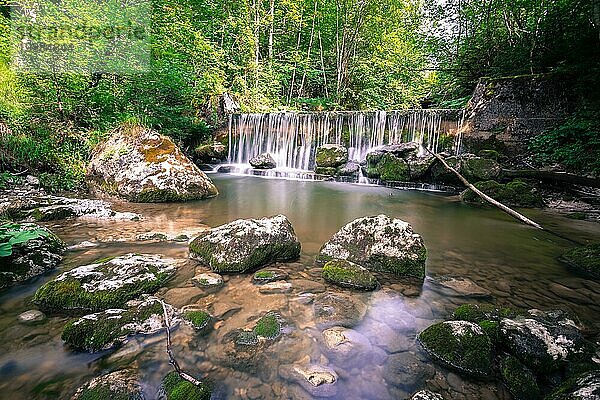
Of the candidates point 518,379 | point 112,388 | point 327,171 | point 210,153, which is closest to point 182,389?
point 112,388

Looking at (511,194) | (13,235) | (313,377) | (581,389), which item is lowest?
(313,377)

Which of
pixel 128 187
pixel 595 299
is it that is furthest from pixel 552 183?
pixel 128 187

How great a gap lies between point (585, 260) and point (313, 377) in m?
4.04

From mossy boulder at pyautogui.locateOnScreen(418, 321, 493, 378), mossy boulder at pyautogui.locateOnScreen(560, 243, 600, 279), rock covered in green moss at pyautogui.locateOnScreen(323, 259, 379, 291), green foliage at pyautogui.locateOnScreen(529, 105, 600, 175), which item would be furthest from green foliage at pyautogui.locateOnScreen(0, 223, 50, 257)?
green foliage at pyautogui.locateOnScreen(529, 105, 600, 175)

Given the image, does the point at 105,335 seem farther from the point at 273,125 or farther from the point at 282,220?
the point at 273,125

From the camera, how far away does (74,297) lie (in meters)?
2.53

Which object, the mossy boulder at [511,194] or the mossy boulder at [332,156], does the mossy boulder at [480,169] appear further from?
the mossy boulder at [332,156]

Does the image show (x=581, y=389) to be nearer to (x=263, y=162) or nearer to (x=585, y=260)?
(x=585, y=260)

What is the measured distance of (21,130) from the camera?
726 centimetres

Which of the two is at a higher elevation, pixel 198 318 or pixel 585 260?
pixel 585 260

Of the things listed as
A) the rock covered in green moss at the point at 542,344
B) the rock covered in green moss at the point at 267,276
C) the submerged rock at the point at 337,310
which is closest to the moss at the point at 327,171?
the rock covered in green moss at the point at 267,276

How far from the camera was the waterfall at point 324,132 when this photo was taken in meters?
11.6

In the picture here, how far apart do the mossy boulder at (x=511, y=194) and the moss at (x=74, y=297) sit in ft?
25.9

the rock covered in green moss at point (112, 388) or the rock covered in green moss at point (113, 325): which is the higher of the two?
the rock covered in green moss at point (113, 325)
